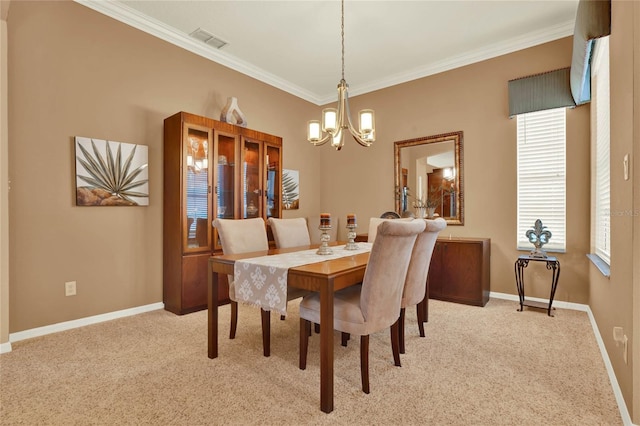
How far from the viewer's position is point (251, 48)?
12.8 feet

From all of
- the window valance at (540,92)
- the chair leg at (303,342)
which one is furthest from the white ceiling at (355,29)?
the chair leg at (303,342)

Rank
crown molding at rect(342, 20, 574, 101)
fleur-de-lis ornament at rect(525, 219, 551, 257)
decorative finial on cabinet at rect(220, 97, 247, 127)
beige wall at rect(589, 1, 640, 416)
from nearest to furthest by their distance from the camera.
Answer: beige wall at rect(589, 1, 640, 416) → fleur-de-lis ornament at rect(525, 219, 551, 257) → crown molding at rect(342, 20, 574, 101) → decorative finial on cabinet at rect(220, 97, 247, 127)

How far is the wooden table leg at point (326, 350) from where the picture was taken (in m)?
1.68

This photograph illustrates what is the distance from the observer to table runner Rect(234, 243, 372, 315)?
6.37 ft

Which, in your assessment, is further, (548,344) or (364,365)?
(548,344)

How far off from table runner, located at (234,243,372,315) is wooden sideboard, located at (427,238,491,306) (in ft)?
6.55

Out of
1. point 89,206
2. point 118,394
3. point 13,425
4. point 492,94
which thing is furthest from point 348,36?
point 13,425

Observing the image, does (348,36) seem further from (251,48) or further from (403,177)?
(403,177)

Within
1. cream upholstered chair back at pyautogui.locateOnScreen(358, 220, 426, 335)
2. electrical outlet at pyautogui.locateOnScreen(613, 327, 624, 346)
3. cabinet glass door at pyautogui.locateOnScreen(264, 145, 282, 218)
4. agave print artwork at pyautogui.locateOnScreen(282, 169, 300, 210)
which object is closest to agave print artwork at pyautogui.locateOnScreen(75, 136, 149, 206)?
cabinet glass door at pyautogui.locateOnScreen(264, 145, 282, 218)

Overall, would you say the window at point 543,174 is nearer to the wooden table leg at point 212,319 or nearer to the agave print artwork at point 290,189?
the agave print artwork at point 290,189

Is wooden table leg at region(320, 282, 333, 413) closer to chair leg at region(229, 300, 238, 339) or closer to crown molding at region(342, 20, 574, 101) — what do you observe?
chair leg at region(229, 300, 238, 339)

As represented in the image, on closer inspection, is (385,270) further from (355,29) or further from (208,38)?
(208,38)

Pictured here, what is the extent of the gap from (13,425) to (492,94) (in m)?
4.91

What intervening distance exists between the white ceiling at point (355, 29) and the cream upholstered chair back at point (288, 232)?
208 cm
